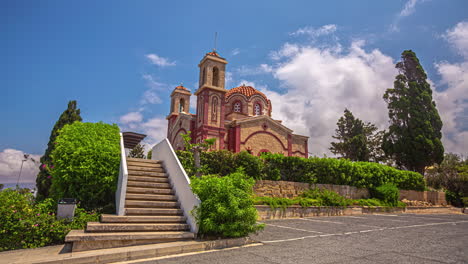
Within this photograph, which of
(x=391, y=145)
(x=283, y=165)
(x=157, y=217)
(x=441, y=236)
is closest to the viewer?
(x=157, y=217)

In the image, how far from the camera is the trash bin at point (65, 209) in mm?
7141

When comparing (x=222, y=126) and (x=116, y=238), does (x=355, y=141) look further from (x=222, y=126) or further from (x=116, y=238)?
(x=116, y=238)

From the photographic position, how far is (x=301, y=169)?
1559 centimetres

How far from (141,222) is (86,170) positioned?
2.58 m

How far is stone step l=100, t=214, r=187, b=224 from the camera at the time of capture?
6559mm

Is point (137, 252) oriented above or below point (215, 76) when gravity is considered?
below

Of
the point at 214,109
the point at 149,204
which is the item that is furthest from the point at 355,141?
the point at 149,204

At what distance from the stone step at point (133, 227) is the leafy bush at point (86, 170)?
219 cm

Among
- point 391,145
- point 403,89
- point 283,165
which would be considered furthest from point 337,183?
point 403,89

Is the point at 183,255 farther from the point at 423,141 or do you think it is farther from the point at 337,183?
the point at 423,141

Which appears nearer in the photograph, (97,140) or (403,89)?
(97,140)

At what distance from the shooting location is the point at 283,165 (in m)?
15.1

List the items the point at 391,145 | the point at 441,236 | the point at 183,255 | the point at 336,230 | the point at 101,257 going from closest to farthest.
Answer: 1. the point at 101,257
2. the point at 183,255
3. the point at 441,236
4. the point at 336,230
5. the point at 391,145

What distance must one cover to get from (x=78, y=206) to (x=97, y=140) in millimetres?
2171
